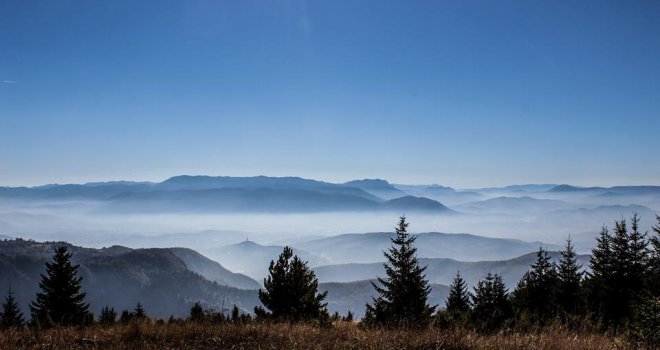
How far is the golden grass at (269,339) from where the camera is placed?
6395 millimetres

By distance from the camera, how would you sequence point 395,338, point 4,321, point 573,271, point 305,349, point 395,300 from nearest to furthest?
point 305,349 → point 395,338 → point 4,321 → point 395,300 → point 573,271

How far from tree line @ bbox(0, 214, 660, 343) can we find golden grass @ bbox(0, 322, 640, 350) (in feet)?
4.10

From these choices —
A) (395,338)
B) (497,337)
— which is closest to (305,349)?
(395,338)

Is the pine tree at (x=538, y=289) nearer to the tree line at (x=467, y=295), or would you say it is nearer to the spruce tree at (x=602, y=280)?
the tree line at (x=467, y=295)

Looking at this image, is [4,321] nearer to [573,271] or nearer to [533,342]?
[533,342]

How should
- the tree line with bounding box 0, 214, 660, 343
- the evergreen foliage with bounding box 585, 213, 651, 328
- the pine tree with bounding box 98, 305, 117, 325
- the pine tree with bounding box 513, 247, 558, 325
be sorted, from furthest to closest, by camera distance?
the pine tree with bounding box 513, 247, 558, 325 < the evergreen foliage with bounding box 585, 213, 651, 328 < the tree line with bounding box 0, 214, 660, 343 < the pine tree with bounding box 98, 305, 117, 325

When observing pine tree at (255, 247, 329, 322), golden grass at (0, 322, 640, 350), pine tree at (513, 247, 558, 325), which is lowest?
pine tree at (513, 247, 558, 325)

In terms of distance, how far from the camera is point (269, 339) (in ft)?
22.7

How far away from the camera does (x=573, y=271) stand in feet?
131

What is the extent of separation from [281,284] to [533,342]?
676 inches

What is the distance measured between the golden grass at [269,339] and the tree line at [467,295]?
125cm

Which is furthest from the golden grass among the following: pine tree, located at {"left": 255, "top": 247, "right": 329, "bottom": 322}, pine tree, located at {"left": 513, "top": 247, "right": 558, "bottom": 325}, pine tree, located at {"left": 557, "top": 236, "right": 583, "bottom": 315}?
pine tree, located at {"left": 513, "top": 247, "right": 558, "bottom": 325}

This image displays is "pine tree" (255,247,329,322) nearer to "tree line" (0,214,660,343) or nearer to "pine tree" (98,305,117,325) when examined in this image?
"tree line" (0,214,660,343)

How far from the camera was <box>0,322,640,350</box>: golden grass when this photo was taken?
6395 mm
